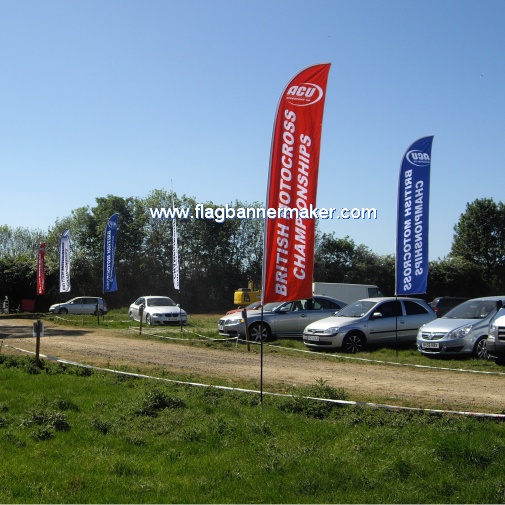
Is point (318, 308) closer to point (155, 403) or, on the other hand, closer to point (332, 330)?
point (332, 330)

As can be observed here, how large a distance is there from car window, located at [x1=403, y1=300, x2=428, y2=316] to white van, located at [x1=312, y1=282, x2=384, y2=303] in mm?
19282

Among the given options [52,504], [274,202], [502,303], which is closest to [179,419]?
[52,504]

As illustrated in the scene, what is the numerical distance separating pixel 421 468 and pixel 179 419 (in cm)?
342

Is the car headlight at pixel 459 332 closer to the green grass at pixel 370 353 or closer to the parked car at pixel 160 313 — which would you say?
the green grass at pixel 370 353

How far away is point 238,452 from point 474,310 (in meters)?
11.8

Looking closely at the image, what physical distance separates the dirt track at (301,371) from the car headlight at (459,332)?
125cm

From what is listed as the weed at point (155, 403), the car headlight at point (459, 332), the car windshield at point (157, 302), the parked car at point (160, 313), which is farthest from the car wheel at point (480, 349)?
the car windshield at point (157, 302)

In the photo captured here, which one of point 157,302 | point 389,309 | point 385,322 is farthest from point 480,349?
point 157,302

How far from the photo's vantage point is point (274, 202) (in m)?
10.5

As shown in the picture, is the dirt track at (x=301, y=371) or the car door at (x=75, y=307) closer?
the dirt track at (x=301, y=371)

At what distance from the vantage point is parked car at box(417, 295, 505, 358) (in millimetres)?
16203

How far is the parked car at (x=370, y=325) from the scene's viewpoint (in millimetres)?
18406

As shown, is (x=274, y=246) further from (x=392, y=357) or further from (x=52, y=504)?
(x=392, y=357)

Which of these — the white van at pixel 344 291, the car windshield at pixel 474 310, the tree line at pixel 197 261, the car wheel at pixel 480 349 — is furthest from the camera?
the tree line at pixel 197 261
